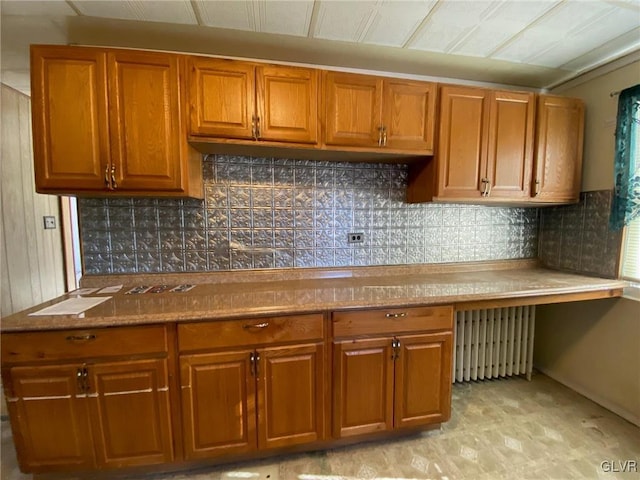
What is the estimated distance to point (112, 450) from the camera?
1.39 metres

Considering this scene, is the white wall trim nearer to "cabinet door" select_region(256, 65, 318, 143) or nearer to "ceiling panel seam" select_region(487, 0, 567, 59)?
"ceiling panel seam" select_region(487, 0, 567, 59)

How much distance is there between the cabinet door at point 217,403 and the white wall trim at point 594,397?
2.50 m

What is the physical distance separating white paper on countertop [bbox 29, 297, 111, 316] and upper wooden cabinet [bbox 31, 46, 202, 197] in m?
0.61

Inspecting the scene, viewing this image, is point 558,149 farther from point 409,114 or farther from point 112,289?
point 112,289

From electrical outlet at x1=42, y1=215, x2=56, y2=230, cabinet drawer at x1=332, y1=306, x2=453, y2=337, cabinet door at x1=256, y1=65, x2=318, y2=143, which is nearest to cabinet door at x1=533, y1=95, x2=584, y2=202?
cabinet drawer at x1=332, y1=306, x2=453, y2=337

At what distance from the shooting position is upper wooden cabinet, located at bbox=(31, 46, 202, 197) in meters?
1.46

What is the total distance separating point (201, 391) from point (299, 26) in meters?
2.05

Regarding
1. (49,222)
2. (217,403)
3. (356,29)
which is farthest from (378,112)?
(49,222)

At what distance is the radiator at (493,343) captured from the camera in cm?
225

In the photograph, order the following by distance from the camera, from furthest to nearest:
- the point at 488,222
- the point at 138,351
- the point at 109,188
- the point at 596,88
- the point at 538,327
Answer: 1. the point at 538,327
2. the point at 488,222
3. the point at 596,88
4. the point at 109,188
5. the point at 138,351

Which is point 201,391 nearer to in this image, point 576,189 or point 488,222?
point 488,222

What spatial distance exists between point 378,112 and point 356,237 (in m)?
0.89

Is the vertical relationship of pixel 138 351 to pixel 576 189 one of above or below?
below

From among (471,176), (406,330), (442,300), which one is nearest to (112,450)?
(406,330)
